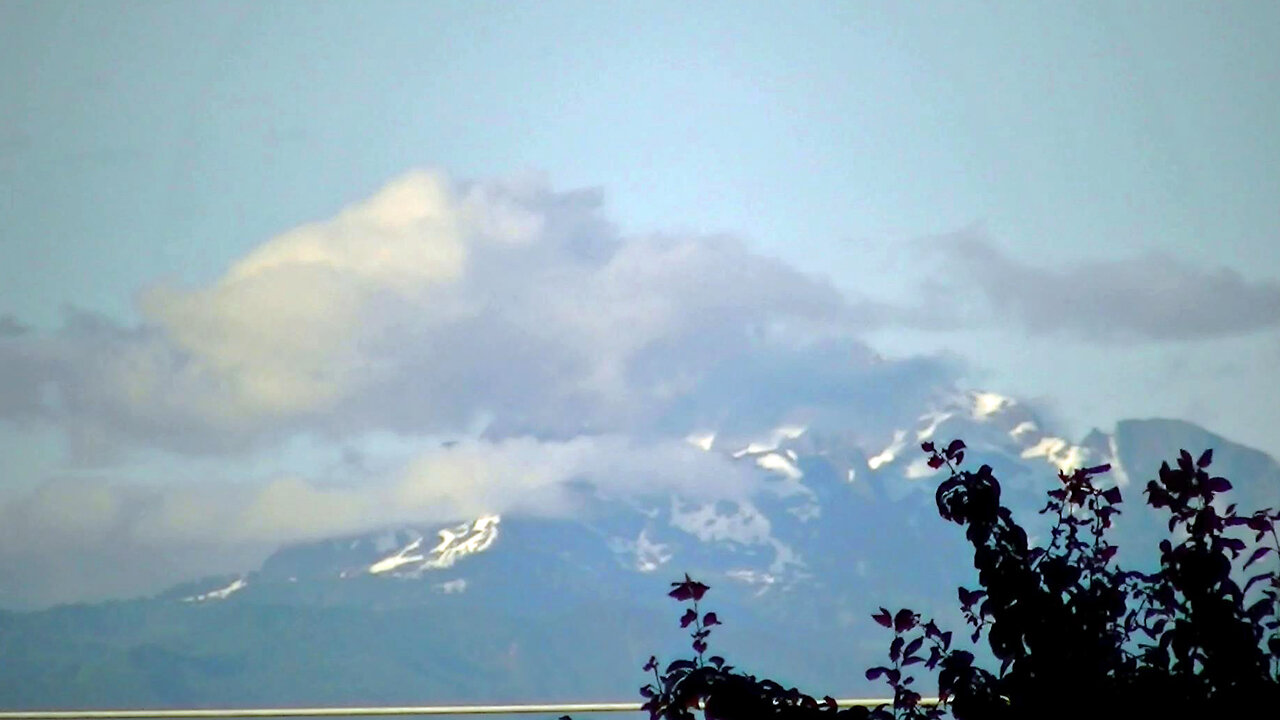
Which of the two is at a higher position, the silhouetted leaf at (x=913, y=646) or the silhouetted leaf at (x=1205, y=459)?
the silhouetted leaf at (x=1205, y=459)

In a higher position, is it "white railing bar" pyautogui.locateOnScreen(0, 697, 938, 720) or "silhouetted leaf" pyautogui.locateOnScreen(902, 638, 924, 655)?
"white railing bar" pyautogui.locateOnScreen(0, 697, 938, 720)

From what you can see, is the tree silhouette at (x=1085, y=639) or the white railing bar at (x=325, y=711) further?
the white railing bar at (x=325, y=711)

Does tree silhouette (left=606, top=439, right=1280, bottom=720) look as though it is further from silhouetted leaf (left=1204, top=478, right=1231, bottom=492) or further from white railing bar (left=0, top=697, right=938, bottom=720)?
white railing bar (left=0, top=697, right=938, bottom=720)

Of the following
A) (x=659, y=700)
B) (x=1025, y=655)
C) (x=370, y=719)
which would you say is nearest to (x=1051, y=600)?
(x=1025, y=655)

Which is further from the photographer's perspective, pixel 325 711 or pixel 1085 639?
pixel 325 711

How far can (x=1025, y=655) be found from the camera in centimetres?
183

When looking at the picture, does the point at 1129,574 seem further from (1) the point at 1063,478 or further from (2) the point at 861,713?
(2) the point at 861,713

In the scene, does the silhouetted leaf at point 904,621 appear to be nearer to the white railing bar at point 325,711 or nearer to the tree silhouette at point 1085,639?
the tree silhouette at point 1085,639

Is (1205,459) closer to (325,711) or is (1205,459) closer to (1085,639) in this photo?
(1085,639)

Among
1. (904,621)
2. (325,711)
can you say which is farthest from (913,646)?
(325,711)

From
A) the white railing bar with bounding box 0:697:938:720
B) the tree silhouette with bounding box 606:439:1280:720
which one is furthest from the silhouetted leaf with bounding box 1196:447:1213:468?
the white railing bar with bounding box 0:697:938:720

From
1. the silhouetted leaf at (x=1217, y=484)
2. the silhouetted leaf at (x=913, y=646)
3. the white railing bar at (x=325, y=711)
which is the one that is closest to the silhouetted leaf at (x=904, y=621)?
the silhouetted leaf at (x=913, y=646)

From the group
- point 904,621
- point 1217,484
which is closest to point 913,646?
point 904,621

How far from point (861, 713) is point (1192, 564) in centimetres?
47
